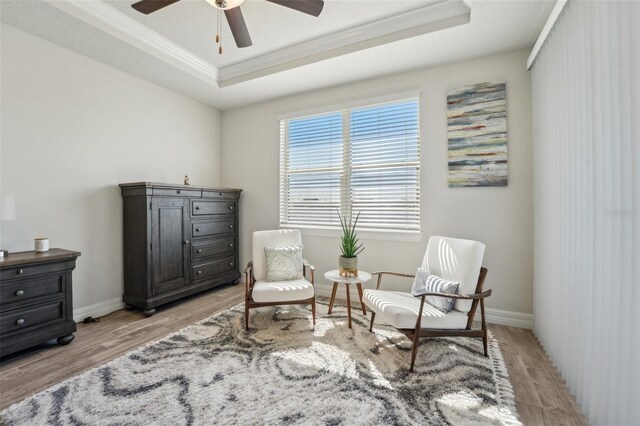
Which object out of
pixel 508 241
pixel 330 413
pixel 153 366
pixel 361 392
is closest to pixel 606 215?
pixel 508 241

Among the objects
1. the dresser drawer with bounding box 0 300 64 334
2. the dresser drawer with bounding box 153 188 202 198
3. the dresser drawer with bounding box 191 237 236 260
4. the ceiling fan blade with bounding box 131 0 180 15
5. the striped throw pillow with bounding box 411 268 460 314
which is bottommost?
the dresser drawer with bounding box 0 300 64 334

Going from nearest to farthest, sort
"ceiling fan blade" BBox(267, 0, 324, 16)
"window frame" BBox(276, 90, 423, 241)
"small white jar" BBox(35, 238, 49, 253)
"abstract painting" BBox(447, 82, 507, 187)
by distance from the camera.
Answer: "ceiling fan blade" BBox(267, 0, 324, 16) → "small white jar" BBox(35, 238, 49, 253) → "abstract painting" BBox(447, 82, 507, 187) → "window frame" BBox(276, 90, 423, 241)

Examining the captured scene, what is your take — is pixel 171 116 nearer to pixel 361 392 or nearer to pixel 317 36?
pixel 317 36

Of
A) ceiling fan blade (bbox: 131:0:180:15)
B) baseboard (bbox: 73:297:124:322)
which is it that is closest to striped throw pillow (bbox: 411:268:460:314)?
ceiling fan blade (bbox: 131:0:180:15)

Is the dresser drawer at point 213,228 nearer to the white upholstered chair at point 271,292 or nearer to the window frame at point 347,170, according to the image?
the window frame at point 347,170

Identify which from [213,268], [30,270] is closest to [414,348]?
[213,268]

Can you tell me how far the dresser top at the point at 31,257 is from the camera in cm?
219

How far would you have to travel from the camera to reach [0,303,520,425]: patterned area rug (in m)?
1.63

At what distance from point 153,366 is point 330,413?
1.38 meters

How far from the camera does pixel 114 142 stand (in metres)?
3.31

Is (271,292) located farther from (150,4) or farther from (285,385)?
(150,4)

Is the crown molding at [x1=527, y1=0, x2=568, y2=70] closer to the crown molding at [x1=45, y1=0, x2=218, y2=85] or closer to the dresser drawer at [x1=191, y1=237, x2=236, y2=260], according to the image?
the crown molding at [x1=45, y1=0, x2=218, y2=85]

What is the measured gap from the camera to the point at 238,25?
2.15 metres

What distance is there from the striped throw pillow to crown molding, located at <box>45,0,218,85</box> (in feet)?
11.3
